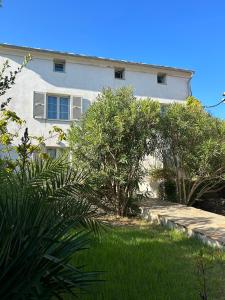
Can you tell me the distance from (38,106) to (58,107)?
3.94 ft

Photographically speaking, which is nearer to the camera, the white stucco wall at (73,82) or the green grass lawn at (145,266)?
the green grass lawn at (145,266)

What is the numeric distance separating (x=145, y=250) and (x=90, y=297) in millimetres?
3057

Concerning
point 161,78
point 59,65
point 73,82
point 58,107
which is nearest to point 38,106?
point 58,107

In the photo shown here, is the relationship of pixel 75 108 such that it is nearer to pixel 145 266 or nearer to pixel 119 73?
pixel 119 73

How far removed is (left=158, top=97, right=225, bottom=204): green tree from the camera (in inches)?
559

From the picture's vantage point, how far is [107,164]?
1285cm

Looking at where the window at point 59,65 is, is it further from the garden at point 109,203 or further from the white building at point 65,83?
the garden at point 109,203

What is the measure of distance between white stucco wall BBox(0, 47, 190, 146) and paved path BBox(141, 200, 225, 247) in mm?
8972

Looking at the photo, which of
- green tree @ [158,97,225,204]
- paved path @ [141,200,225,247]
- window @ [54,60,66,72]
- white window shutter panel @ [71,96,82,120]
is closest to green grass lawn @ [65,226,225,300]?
paved path @ [141,200,225,247]

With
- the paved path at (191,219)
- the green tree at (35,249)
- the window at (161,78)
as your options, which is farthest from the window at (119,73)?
the green tree at (35,249)

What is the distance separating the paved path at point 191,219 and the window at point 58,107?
8.56 meters

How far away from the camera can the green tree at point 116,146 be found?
493 inches

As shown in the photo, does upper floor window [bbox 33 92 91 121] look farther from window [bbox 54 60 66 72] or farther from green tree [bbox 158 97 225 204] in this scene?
green tree [bbox 158 97 225 204]

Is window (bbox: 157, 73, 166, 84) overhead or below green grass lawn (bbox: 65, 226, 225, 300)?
overhead
